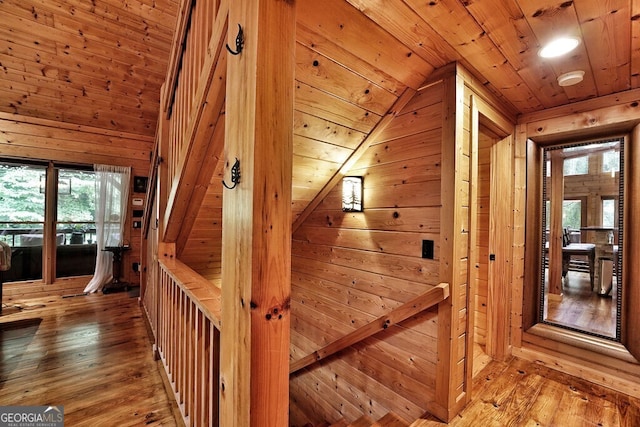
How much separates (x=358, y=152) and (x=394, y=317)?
1.30 metres

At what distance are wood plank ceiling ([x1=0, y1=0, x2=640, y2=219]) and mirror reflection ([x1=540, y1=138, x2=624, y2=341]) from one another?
69 cm

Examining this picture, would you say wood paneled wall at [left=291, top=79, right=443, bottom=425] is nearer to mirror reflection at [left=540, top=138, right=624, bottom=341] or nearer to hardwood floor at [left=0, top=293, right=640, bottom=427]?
hardwood floor at [left=0, top=293, right=640, bottom=427]

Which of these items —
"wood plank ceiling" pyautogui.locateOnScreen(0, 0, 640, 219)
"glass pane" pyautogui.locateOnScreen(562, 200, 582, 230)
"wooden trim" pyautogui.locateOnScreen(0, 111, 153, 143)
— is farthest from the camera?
"wooden trim" pyautogui.locateOnScreen(0, 111, 153, 143)

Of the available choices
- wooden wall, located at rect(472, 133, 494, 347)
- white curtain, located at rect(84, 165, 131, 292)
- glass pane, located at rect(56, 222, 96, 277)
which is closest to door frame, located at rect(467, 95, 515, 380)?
wooden wall, located at rect(472, 133, 494, 347)

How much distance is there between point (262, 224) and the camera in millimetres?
818

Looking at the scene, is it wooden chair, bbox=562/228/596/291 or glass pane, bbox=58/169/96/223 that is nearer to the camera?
wooden chair, bbox=562/228/596/291

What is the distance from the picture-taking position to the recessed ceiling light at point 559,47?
1.42 m

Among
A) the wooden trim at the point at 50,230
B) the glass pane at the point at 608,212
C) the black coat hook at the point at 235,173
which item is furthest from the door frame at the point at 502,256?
the wooden trim at the point at 50,230

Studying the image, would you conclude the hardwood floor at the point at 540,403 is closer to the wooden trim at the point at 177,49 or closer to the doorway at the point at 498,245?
the doorway at the point at 498,245

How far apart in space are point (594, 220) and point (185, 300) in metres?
3.72

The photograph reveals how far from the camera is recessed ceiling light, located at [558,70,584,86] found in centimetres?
171

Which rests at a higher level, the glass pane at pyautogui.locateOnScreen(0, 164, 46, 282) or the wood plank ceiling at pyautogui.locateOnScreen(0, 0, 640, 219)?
the wood plank ceiling at pyautogui.locateOnScreen(0, 0, 640, 219)

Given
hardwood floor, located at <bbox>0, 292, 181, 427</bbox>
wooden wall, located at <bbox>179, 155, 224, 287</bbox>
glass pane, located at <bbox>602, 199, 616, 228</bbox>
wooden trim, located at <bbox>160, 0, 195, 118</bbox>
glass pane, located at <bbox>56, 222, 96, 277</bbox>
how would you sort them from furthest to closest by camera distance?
glass pane, located at <bbox>56, 222, 96, 277</bbox>, glass pane, located at <bbox>602, 199, 616, 228</bbox>, wooden wall, located at <bbox>179, 155, 224, 287</bbox>, wooden trim, located at <bbox>160, 0, 195, 118</bbox>, hardwood floor, located at <bbox>0, 292, 181, 427</bbox>

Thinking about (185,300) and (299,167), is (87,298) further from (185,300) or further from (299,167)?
(299,167)
